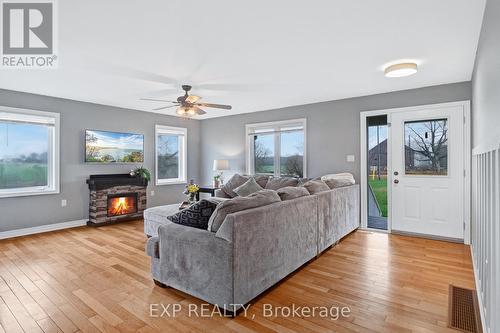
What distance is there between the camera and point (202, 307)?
86.4 inches

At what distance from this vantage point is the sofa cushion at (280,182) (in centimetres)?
469

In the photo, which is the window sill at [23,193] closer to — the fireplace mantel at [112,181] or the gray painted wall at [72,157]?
the gray painted wall at [72,157]

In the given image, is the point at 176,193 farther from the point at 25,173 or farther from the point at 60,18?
the point at 60,18

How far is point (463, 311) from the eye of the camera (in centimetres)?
213

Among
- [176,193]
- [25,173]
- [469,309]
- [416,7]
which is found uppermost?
[416,7]

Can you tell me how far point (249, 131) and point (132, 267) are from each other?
163 inches

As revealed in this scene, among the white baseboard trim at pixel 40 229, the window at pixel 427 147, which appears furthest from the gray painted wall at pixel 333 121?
the white baseboard trim at pixel 40 229

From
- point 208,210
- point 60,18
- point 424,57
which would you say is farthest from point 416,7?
point 60,18

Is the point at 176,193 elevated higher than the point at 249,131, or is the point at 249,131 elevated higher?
the point at 249,131

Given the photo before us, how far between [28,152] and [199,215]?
4167mm

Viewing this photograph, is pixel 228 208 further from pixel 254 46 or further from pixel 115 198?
pixel 115 198

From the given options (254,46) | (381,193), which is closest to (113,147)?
(254,46)

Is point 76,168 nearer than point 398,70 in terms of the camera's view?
No

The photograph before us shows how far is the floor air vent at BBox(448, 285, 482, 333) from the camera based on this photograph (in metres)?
A: 1.93
